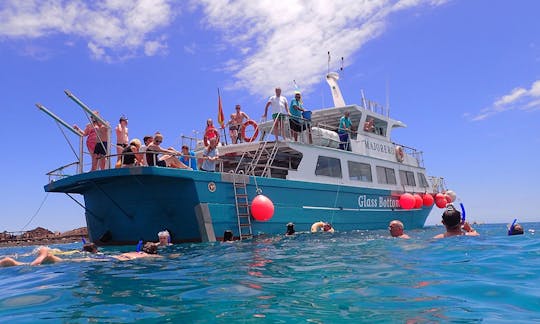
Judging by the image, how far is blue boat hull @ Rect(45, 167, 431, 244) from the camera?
9.46m

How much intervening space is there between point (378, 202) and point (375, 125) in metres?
3.50

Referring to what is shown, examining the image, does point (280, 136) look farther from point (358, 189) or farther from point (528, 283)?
point (528, 283)

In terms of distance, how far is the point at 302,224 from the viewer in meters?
11.9

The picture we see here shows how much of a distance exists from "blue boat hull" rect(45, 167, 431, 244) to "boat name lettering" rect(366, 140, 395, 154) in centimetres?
423

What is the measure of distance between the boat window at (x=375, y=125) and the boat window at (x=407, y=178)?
5.71 feet

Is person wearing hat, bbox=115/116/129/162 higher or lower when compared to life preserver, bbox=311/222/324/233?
higher

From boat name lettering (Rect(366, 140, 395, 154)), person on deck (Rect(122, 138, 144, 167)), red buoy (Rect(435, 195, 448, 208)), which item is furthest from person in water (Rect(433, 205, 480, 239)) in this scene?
red buoy (Rect(435, 195, 448, 208))

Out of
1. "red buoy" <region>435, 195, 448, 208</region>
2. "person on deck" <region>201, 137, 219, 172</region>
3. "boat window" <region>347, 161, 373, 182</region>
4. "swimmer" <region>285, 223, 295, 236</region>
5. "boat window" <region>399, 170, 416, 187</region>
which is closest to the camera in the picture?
"person on deck" <region>201, 137, 219, 172</region>

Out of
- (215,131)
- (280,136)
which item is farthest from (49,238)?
(280,136)

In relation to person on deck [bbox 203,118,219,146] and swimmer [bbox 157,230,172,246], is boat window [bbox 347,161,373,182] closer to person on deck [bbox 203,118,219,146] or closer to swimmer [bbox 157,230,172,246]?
person on deck [bbox 203,118,219,146]

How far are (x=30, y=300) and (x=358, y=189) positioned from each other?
11274 mm

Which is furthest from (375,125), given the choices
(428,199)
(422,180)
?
(422,180)

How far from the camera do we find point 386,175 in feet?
53.4

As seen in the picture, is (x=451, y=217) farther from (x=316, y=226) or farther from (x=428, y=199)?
(x=428, y=199)
